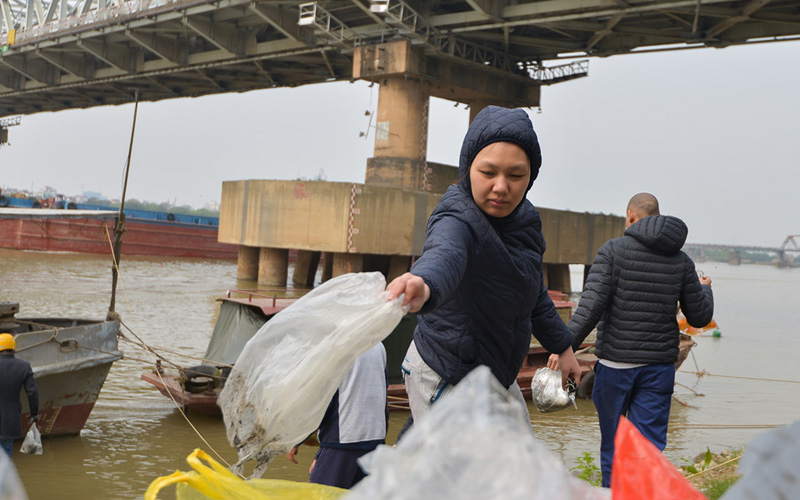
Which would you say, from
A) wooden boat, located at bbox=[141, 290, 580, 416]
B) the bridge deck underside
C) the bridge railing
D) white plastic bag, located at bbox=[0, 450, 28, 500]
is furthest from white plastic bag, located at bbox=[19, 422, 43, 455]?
the bridge railing

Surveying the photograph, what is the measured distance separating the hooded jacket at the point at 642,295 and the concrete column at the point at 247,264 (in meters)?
28.6

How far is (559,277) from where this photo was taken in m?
36.4

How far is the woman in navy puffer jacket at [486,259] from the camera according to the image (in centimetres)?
257

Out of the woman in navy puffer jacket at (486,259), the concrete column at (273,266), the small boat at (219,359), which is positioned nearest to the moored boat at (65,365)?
the small boat at (219,359)

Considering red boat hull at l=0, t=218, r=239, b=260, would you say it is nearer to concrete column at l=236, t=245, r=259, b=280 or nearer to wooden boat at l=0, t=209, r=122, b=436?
concrete column at l=236, t=245, r=259, b=280

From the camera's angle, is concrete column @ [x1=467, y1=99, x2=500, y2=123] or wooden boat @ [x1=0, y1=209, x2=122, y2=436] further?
concrete column @ [x1=467, y1=99, x2=500, y2=123]

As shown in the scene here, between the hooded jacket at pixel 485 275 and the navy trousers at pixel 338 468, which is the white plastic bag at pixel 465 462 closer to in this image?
the hooded jacket at pixel 485 275

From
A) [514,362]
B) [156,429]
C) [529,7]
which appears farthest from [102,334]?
[529,7]

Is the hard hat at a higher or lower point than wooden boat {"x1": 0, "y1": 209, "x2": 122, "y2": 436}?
higher

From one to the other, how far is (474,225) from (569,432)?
29.2 ft

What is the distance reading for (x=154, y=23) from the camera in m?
33.5

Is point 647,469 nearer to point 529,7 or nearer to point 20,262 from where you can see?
point 529,7

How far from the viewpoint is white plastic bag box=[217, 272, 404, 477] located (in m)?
2.01

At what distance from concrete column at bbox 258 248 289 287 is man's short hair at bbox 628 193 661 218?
25.8 m
